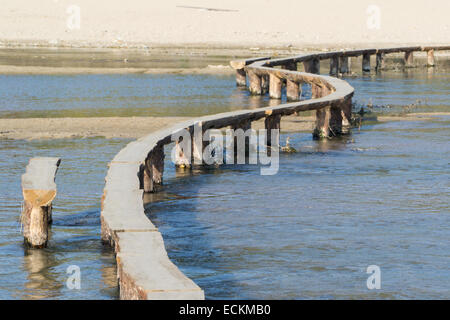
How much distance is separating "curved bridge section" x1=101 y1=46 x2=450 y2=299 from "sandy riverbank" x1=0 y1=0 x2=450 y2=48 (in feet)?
124

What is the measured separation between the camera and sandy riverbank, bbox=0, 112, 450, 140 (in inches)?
693

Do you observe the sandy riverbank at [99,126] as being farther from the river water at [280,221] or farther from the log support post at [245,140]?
the log support post at [245,140]

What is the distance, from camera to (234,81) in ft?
105

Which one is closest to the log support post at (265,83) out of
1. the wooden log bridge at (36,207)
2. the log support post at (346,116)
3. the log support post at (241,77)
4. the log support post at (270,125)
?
the log support post at (241,77)

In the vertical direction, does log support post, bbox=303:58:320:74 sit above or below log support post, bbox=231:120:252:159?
above

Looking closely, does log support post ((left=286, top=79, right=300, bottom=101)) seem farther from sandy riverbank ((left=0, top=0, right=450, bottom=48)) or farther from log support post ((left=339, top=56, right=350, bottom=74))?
sandy riverbank ((left=0, top=0, right=450, bottom=48))

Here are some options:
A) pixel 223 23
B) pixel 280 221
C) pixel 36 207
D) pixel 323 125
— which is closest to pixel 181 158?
pixel 280 221

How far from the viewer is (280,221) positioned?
10.5 metres

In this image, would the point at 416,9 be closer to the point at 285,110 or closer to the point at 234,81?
the point at 234,81

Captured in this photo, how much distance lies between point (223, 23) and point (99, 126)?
2123 inches

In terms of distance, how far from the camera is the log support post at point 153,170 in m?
11.9
